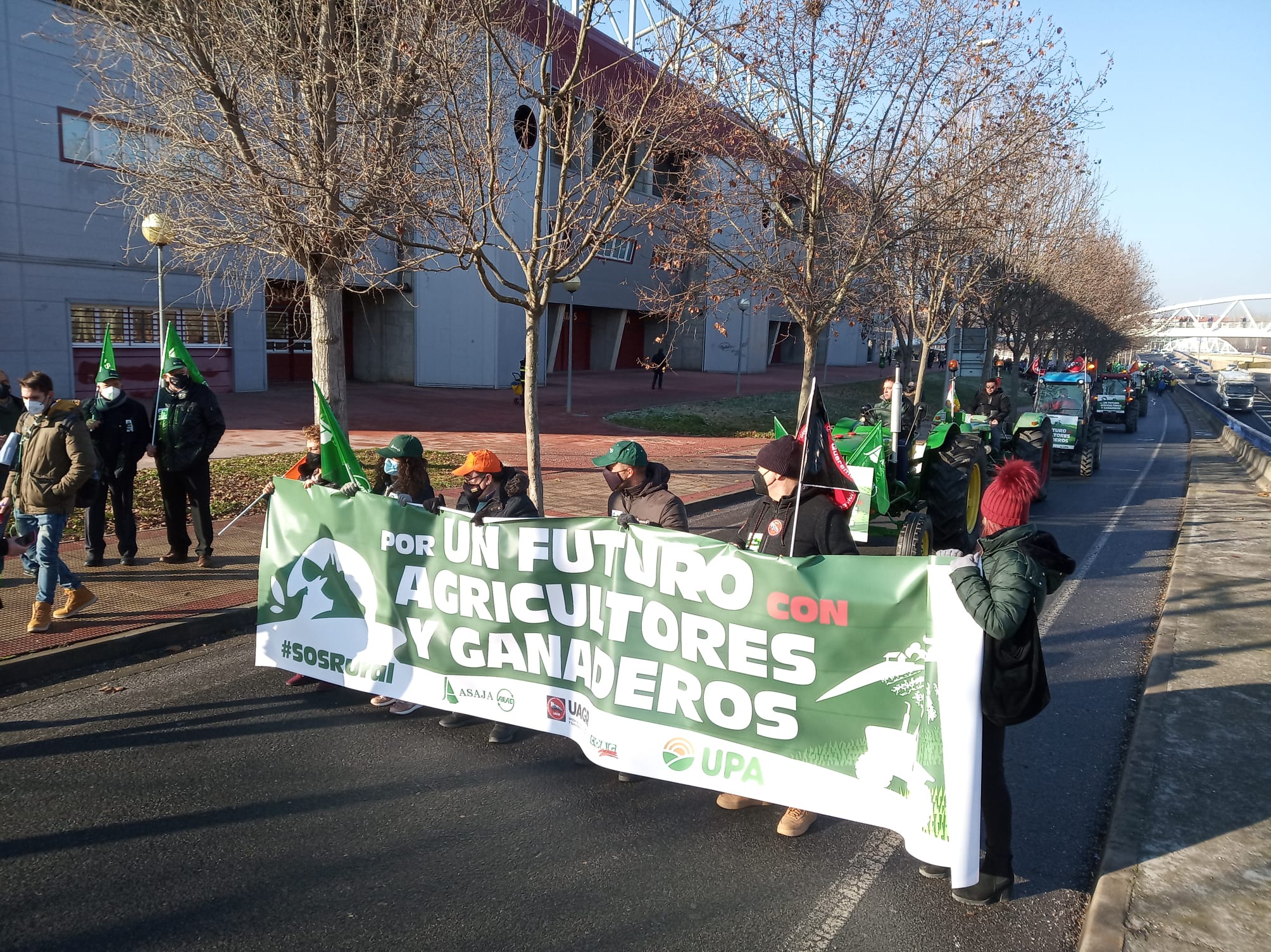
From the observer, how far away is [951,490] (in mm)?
9844

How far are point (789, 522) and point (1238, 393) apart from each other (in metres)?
55.4

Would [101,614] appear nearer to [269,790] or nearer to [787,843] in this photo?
[269,790]

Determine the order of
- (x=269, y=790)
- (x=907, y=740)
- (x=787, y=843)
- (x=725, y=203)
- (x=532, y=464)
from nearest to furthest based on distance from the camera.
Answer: (x=907, y=740) → (x=787, y=843) → (x=269, y=790) → (x=532, y=464) → (x=725, y=203)

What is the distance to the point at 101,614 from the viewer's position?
679 cm

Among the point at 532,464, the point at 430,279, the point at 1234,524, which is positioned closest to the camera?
the point at 532,464

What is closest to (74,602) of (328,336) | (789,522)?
(328,336)

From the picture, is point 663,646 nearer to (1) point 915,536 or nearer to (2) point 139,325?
(1) point 915,536

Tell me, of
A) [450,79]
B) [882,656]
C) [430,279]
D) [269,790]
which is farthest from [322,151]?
[430,279]

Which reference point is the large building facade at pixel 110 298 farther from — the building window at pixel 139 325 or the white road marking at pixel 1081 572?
the white road marking at pixel 1081 572

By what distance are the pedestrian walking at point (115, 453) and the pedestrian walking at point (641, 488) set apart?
16.5 feet

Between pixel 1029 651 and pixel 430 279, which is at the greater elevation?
pixel 430 279

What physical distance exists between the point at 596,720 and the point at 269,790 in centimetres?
170

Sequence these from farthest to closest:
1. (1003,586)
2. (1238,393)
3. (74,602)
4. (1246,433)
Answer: (1238,393) → (1246,433) → (74,602) → (1003,586)

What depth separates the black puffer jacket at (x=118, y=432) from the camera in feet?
25.9
